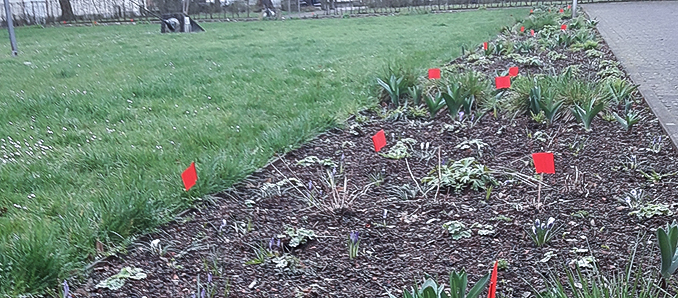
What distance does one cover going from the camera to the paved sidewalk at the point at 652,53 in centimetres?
424

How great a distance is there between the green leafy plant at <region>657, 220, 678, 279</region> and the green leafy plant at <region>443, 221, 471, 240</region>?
67 centimetres

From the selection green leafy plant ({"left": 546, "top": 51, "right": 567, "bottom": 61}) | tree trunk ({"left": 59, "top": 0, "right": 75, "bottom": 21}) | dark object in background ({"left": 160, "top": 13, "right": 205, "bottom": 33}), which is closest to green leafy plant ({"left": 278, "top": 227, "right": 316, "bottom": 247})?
green leafy plant ({"left": 546, "top": 51, "right": 567, "bottom": 61})

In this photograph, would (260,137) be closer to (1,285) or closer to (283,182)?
(283,182)

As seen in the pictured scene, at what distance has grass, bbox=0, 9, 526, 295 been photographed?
7.54 ft

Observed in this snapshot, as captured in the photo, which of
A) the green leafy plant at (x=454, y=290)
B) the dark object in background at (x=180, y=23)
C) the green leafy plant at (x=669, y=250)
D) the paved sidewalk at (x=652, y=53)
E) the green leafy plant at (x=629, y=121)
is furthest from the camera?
the dark object in background at (x=180, y=23)

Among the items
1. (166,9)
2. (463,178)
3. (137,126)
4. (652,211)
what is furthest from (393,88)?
(166,9)

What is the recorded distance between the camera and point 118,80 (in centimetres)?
645

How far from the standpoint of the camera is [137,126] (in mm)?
4207

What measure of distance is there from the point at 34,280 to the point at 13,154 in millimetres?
1915

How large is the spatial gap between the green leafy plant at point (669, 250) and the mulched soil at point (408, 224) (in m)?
0.10

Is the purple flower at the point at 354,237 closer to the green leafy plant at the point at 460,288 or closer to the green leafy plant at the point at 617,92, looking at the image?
the green leafy plant at the point at 460,288

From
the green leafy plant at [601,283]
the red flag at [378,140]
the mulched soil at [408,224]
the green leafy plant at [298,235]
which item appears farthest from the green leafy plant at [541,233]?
the red flag at [378,140]

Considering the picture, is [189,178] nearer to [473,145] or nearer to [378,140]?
[378,140]

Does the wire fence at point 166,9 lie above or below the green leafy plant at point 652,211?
above
